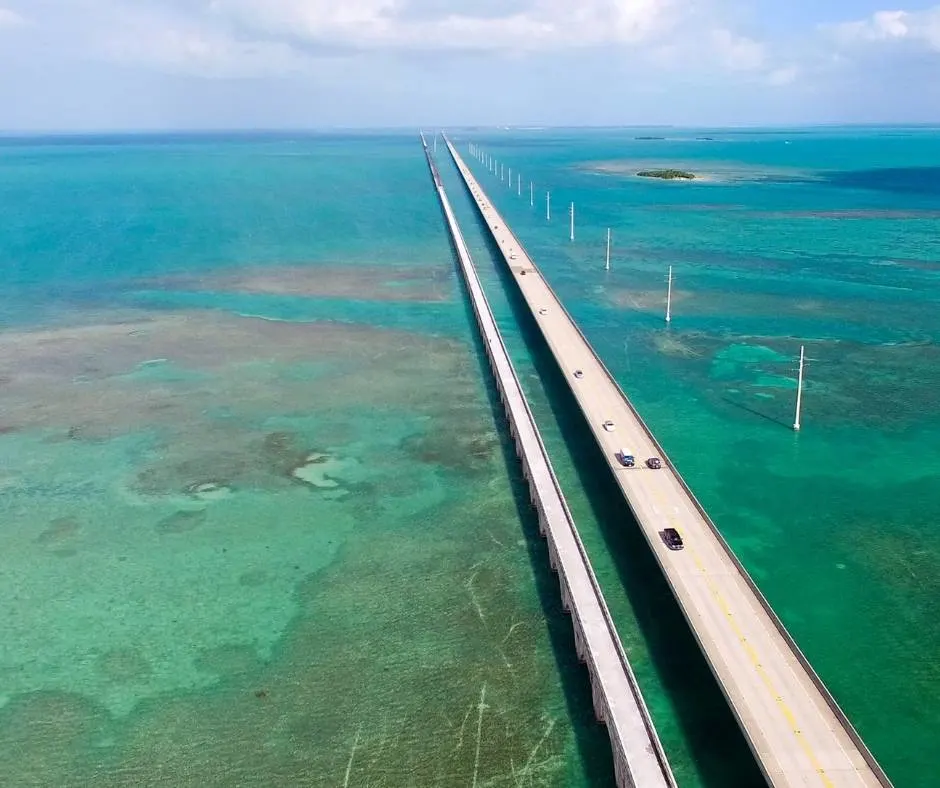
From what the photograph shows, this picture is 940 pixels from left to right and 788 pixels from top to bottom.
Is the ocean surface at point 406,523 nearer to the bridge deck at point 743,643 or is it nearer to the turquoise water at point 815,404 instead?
the turquoise water at point 815,404

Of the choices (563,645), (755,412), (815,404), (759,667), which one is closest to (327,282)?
(755,412)

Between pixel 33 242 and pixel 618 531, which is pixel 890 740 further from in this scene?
pixel 33 242

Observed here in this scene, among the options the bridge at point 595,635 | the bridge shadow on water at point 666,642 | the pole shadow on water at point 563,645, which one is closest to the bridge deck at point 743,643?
the bridge shadow on water at point 666,642

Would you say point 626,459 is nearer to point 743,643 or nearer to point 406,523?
point 406,523

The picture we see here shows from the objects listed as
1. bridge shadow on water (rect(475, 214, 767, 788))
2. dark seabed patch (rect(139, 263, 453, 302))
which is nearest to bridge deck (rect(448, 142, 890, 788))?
bridge shadow on water (rect(475, 214, 767, 788))

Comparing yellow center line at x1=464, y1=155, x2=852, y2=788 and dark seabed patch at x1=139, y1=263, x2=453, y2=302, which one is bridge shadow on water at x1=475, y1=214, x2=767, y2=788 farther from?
dark seabed patch at x1=139, y1=263, x2=453, y2=302

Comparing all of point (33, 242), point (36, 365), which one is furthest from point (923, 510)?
point (33, 242)
